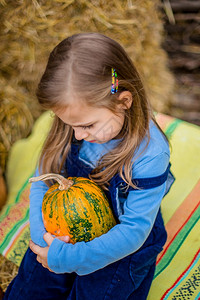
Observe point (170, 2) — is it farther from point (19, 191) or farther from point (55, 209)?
point (55, 209)

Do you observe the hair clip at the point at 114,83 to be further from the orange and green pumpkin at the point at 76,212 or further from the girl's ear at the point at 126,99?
the orange and green pumpkin at the point at 76,212

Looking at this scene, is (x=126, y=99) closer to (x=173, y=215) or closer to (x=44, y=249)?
(x=44, y=249)

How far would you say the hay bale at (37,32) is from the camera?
2336 mm

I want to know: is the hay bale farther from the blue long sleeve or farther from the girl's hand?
the blue long sleeve

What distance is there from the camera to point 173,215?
1988mm

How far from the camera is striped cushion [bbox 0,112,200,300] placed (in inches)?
67.1

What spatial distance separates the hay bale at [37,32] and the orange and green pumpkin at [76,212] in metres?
1.28

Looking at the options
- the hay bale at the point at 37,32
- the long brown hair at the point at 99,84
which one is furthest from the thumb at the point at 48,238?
the hay bale at the point at 37,32

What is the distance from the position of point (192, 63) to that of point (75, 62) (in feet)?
8.54

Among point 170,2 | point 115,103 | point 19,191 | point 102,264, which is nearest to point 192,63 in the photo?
point 170,2

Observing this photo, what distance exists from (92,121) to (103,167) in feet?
0.94

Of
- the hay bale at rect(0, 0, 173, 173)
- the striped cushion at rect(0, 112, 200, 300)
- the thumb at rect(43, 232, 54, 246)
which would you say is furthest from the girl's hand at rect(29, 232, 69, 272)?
the hay bale at rect(0, 0, 173, 173)

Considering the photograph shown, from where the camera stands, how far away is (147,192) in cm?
136

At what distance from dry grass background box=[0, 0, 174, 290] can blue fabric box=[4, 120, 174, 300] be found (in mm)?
625
